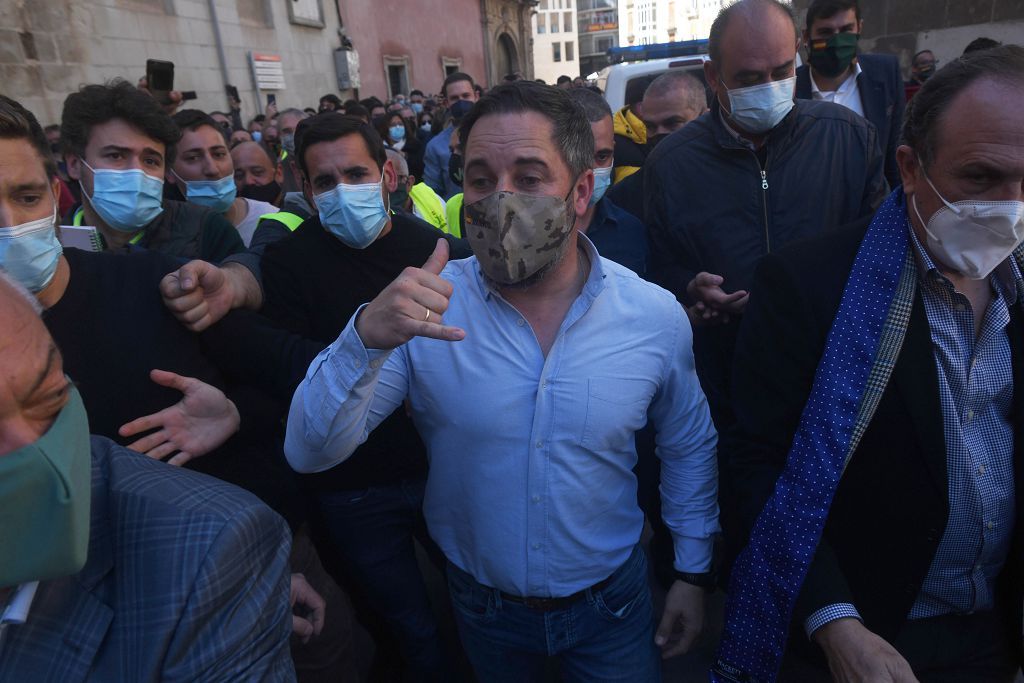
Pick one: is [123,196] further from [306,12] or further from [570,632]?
[306,12]

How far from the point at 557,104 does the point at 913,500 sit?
1.21 meters

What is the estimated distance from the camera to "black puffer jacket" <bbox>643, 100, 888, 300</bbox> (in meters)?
2.32

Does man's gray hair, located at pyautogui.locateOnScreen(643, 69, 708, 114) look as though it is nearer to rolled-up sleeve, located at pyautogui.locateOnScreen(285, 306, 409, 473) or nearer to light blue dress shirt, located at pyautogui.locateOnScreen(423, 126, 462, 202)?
light blue dress shirt, located at pyautogui.locateOnScreen(423, 126, 462, 202)

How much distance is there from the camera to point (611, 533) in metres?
1.60

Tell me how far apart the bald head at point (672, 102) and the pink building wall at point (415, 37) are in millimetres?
15541

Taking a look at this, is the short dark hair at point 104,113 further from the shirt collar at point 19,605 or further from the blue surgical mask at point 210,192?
the shirt collar at point 19,605

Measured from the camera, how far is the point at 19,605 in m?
0.96

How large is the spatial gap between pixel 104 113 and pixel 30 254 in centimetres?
133

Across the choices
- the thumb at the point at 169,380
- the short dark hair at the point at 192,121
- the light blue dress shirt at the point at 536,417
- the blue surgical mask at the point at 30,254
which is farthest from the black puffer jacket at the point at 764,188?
the short dark hair at the point at 192,121

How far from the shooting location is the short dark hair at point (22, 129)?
5.32 feet

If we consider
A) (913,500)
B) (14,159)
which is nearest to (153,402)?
(14,159)

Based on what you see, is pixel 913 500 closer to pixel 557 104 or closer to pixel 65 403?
pixel 557 104

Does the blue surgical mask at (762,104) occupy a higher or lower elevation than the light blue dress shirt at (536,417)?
higher

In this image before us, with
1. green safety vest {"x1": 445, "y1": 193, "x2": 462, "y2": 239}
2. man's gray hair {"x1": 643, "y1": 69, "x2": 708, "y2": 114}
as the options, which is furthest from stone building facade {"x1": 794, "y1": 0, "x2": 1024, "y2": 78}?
green safety vest {"x1": 445, "y1": 193, "x2": 462, "y2": 239}
